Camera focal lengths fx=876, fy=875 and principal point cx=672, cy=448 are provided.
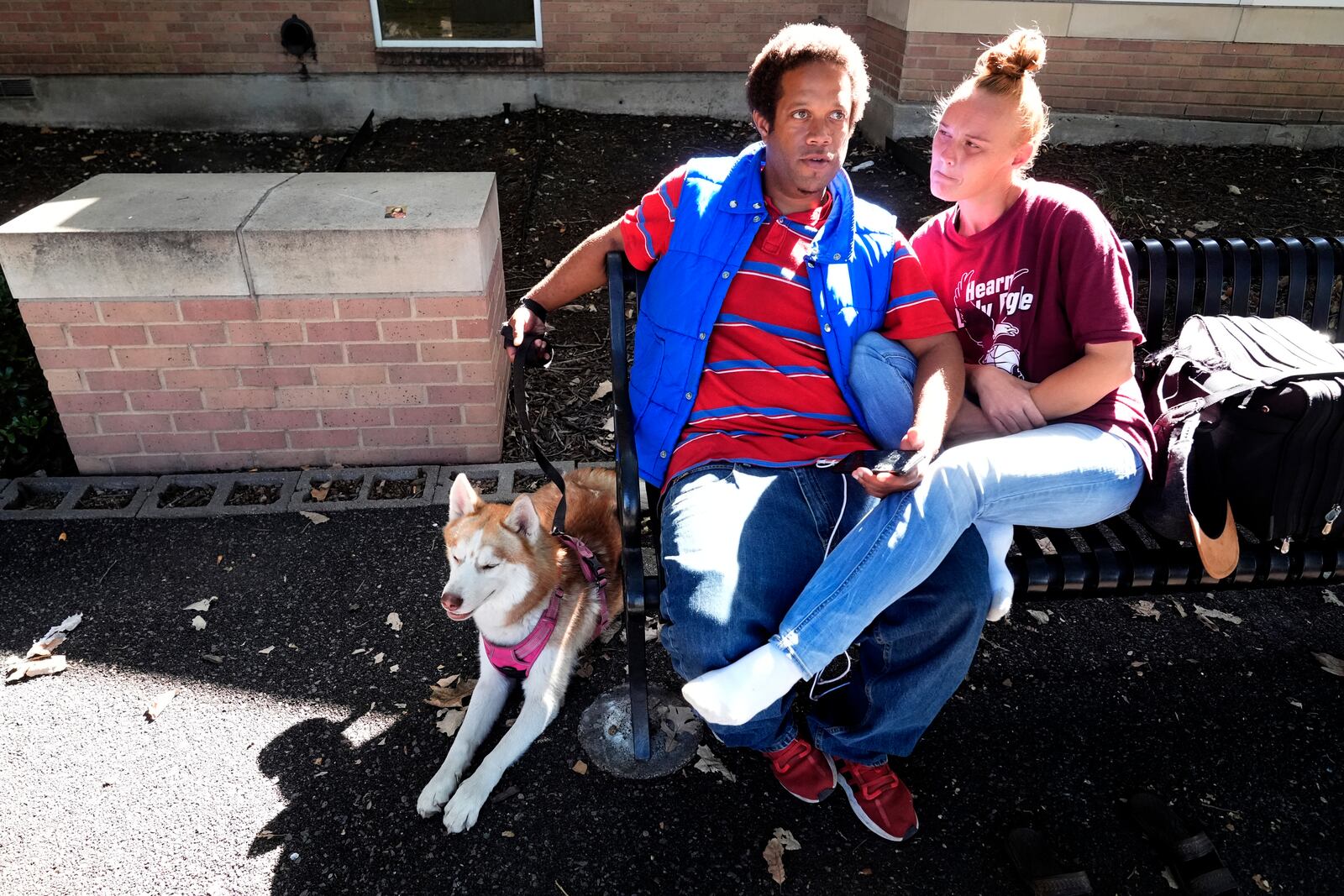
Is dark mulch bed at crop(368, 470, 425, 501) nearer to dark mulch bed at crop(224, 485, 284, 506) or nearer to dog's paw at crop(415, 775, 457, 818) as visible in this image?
dark mulch bed at crop(224, 485, 284, 506)

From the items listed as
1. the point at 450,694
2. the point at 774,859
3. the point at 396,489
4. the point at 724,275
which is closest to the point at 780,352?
the point at 724,275

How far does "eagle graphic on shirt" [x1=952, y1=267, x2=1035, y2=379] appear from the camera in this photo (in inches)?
105

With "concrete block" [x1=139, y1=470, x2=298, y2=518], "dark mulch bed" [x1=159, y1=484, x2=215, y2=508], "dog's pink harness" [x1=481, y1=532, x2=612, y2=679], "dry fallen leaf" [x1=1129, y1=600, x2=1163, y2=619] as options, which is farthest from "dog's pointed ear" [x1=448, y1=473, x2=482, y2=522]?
"dry fallen leaf" [x1=1129, y1=600, x2=1163, y2=619]

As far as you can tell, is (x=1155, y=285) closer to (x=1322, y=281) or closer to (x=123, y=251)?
(x=1322, y=281)

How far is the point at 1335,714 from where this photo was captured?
9.87 feet

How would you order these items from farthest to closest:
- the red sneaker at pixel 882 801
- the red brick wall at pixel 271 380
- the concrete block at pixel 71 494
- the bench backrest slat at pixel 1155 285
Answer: the concrete block at pixel 71 494, the red brick wall at pixel 271 380, the bench backrest slat at pixel 1155 285, the red sneaker at pixel 882 801

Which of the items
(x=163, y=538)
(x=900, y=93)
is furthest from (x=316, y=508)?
(x=900, y=93)

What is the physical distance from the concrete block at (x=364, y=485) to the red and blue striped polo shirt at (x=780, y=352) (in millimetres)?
1693

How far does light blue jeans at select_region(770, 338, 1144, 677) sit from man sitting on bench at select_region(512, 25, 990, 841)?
0.45ft

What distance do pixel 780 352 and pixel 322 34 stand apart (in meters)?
7.69

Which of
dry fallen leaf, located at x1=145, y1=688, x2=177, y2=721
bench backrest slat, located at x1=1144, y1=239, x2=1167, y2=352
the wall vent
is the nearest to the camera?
dry fallen leaf, located at x1=145, y1=688, x2=177, y2=721

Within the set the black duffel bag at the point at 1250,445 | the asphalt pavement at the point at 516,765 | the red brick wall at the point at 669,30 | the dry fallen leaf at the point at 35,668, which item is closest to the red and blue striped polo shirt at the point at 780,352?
the black duffel bag at the point at 1250,445

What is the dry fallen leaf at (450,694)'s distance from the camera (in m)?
2.98

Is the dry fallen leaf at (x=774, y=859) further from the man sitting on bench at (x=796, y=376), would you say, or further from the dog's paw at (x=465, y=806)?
the dog's paw at (x=465, y=806)
